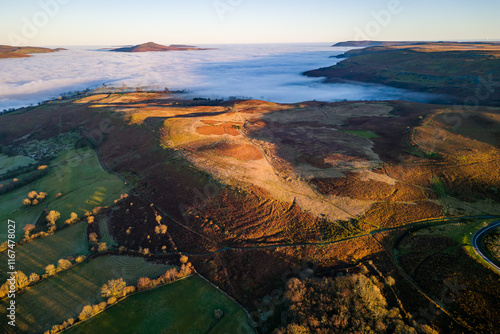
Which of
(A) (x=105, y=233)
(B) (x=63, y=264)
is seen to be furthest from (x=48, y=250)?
(A) (x=105, y=233)

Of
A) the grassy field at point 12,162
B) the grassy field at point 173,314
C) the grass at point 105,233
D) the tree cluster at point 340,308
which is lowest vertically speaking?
the grassy field at point 12,162

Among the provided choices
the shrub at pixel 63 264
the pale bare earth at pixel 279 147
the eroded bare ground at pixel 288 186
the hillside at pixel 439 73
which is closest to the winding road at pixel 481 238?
the eroded bare ground at pixel 288 186

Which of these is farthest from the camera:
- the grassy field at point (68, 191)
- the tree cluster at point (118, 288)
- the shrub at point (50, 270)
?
the grassy field at point (68, 191)

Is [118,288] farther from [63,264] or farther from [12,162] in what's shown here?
[12,162]

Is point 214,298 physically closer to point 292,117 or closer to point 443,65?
point 292,117

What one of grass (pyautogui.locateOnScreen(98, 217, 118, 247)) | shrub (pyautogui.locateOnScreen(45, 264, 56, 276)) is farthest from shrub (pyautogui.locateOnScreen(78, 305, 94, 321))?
grass (pyautogui.locateOnScreen(98, 217, 118, 247))

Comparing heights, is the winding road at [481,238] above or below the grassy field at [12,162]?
above

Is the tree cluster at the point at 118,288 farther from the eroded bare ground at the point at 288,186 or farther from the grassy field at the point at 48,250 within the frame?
the grassy field at the point at 48,250
